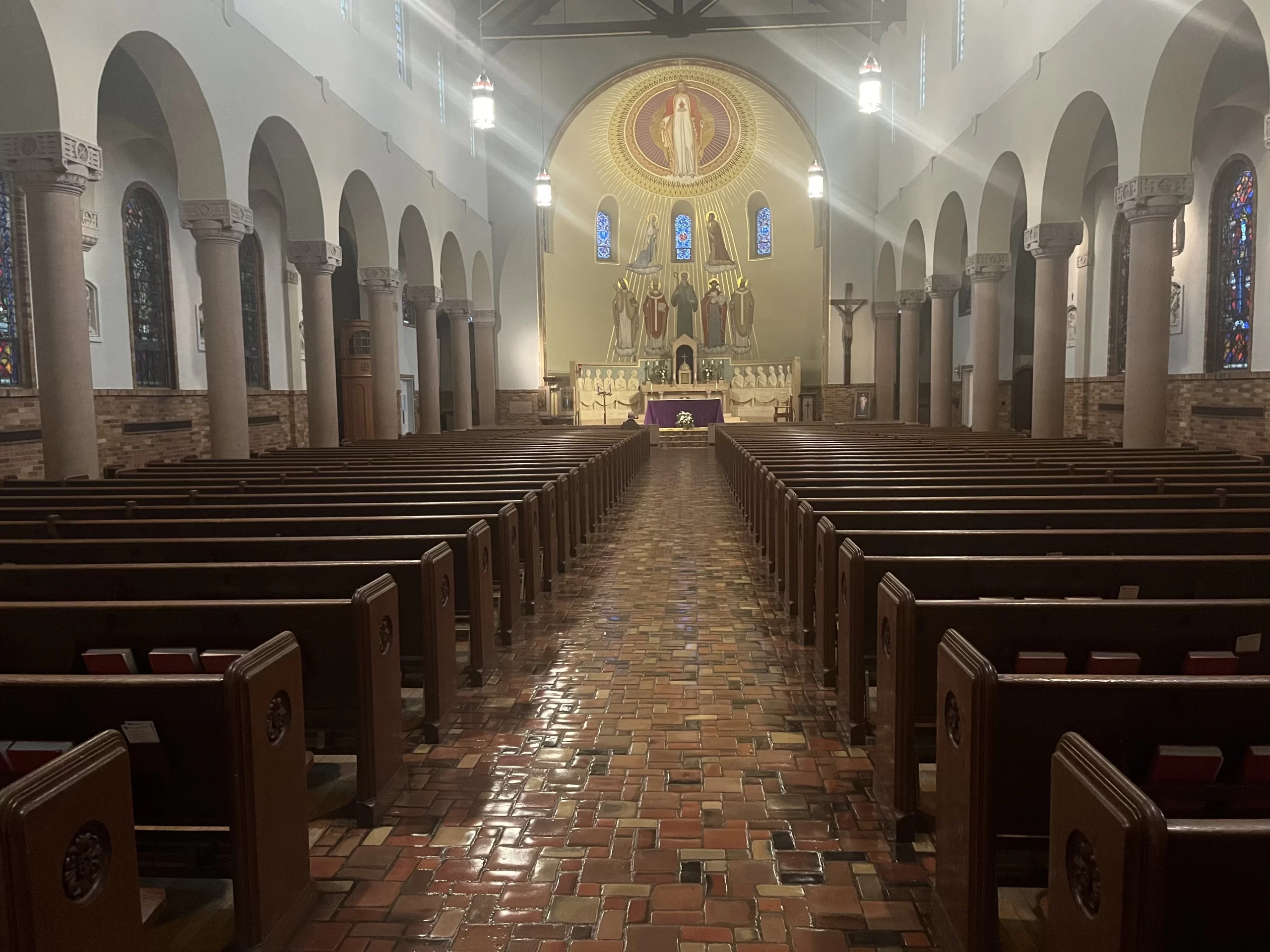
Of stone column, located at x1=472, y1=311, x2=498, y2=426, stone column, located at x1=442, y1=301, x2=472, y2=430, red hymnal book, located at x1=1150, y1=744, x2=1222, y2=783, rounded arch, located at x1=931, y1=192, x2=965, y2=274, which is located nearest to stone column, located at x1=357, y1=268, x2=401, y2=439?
stone column, located at x1=442, y1=301, x2=472, y2=430

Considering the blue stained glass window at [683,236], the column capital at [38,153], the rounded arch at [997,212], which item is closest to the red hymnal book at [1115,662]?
the column capital at [38,153]

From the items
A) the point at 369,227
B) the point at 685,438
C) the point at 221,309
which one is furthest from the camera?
the point at 685,438

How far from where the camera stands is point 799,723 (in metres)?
3.92

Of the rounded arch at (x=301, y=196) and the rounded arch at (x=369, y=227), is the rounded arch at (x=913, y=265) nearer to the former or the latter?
the rounded arch at (x=369, y=227)

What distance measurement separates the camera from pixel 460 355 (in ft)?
76.2

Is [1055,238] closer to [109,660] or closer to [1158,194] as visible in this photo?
[1158,194]

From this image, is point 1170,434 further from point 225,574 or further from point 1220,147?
point 225,574

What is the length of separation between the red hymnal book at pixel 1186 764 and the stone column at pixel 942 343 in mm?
17309

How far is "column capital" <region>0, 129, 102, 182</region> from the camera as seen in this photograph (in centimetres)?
782

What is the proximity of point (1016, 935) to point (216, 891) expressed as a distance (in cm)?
221

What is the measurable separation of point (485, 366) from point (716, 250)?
8.56m

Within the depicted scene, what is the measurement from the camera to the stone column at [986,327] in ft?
51.1

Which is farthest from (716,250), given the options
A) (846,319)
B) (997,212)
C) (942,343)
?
(997,212)

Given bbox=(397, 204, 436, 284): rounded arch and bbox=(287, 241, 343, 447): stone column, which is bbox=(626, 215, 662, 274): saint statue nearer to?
bbox=(397, 204, 436, 284): rounded arch
